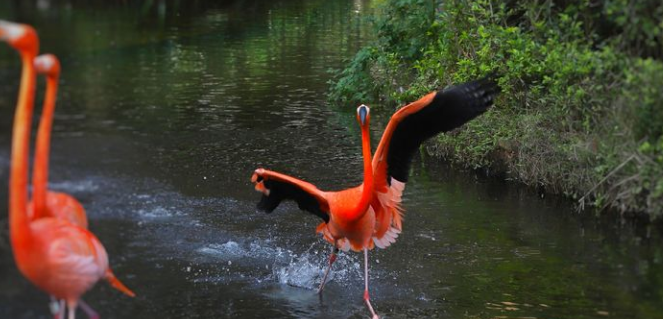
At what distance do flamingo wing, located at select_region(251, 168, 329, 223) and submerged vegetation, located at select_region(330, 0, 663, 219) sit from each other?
2071 mm

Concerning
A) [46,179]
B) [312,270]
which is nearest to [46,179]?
[46,179]

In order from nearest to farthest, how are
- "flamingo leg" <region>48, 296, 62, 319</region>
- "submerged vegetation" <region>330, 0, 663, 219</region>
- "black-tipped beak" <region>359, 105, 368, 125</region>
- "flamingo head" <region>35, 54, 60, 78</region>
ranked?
"flamingo head" <region>35, 54, 60, 78</region>, "flamingo leg" <region>48, 296, 62, 319</region>, "black-tipped beak" <region>359, 105, 368, 125</region>, "submerged vegetation" <region>330, 0, 663, 219</region>

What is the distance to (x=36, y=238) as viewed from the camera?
133 inches

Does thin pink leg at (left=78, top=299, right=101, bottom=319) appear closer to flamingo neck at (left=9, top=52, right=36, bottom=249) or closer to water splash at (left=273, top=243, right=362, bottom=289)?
flamingo neck at (left=9, top=52, right=36, bottom=249)

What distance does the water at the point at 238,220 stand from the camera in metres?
4.92

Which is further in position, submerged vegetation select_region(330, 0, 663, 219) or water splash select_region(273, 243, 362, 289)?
submerged vegetation select_region(330, 0, 663, 219)

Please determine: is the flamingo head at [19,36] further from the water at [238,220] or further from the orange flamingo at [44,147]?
the water at [238,220]

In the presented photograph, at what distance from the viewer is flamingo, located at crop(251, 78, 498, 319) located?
5113 millimetres

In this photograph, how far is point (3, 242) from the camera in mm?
Result: 3945

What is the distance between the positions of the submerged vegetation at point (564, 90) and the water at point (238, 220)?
0.86ft

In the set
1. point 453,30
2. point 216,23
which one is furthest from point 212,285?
point 216,23

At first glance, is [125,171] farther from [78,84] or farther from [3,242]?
[3,242]

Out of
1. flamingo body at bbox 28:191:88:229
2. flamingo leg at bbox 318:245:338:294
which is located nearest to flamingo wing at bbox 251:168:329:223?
flamingo leg at bbox 318:245:338:294

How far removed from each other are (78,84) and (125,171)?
0.65m
